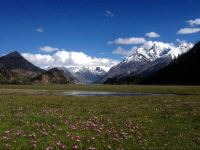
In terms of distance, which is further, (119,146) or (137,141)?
(137,141)

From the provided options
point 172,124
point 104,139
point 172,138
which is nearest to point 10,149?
point 104,139

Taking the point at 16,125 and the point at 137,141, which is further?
the point at 16,125

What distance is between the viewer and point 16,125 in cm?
2261

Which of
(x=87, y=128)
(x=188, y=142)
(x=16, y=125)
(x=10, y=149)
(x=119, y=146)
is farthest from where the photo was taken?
(x=16, y=125)

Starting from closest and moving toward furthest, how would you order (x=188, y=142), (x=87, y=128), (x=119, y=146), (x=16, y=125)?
(x=119, y=146) → (x=188, y=142) → (x=87, y=128) → (x=16, y=125)

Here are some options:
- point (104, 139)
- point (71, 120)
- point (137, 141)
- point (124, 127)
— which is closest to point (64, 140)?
point (104, 139)

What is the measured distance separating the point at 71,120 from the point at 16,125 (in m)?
4.28

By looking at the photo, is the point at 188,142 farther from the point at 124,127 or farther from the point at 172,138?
the point at 124,127

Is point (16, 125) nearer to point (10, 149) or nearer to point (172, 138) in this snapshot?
point (10, 149)

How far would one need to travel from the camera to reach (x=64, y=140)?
1712cm

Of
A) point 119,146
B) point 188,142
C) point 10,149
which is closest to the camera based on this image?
point 10,149

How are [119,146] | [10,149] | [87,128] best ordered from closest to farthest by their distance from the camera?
[10,149]
[119,146]
[87,128]

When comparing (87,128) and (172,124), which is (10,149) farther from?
(172,124)

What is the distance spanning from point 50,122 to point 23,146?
838 cm
